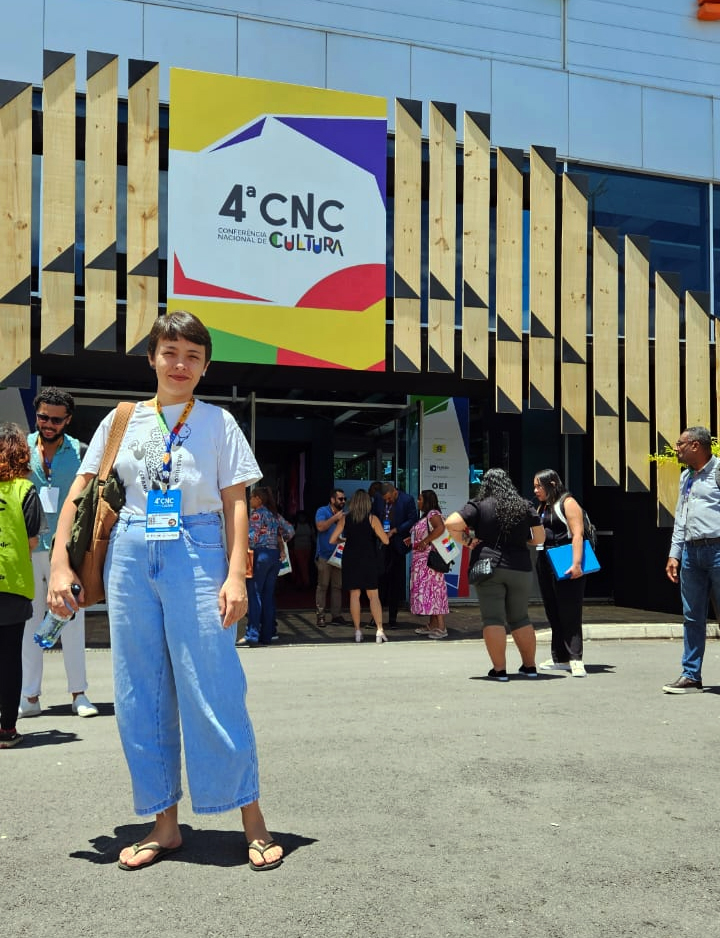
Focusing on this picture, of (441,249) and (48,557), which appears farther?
(441,249)

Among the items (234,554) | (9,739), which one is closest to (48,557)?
(9,739)

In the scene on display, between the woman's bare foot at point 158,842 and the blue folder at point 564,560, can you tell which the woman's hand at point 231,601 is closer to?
the woman's bare foot at point 158,842

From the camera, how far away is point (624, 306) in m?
14.3

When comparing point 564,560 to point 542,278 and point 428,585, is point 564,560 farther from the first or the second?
point 542,278

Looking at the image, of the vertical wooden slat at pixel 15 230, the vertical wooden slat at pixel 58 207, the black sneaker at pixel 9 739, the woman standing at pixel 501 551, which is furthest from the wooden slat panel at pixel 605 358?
the black sneaker at pixel 9 739

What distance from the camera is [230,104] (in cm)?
1220

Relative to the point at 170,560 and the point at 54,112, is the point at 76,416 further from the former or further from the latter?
the point at 170,560

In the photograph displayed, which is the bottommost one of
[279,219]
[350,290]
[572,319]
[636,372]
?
[636,372]

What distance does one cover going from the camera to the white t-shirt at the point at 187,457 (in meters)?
3.45

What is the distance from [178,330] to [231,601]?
101 cm

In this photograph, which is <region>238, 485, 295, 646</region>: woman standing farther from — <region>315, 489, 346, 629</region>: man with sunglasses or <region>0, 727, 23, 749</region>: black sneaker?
<region>0, 727, 23, 749</region>: black sneaker

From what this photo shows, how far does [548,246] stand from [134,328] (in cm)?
580

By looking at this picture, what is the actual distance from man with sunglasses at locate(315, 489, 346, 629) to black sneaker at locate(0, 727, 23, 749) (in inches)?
284

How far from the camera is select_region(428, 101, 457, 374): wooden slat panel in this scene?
12.7 metres
